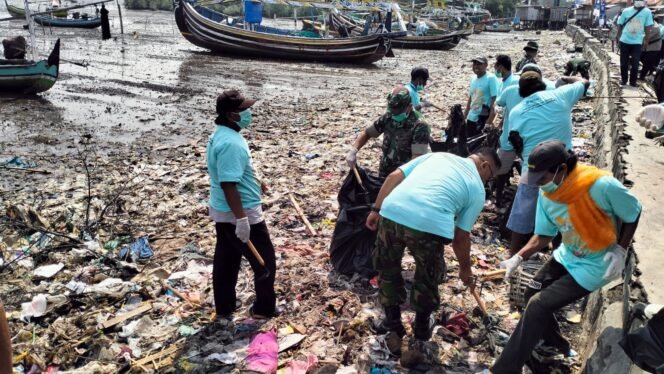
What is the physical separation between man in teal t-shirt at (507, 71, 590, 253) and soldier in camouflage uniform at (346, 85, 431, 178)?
819 millimetres

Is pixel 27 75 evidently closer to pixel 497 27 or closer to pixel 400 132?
pixel 400 132

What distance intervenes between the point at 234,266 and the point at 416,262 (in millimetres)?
1494

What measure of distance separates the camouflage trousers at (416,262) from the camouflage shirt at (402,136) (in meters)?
1.46

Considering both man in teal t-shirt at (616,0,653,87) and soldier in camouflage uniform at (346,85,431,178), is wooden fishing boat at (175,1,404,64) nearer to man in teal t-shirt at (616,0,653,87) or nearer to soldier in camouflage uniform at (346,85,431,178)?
man in teal t-shirt at (616,0,653,87)

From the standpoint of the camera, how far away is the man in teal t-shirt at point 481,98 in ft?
20.8

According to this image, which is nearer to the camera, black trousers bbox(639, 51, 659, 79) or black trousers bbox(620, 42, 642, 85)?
black trousers bbox(620, 42, 642, 85)

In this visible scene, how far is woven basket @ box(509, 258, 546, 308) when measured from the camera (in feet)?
12.4

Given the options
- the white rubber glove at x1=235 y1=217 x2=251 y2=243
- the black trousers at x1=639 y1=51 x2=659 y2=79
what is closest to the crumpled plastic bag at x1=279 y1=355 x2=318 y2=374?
the white rubber glove at x1=235 y1=217 x2=251 y2=243

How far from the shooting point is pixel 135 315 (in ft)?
12.7

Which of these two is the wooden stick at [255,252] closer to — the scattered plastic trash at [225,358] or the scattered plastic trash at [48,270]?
the scattered plastic trash at [225,358]

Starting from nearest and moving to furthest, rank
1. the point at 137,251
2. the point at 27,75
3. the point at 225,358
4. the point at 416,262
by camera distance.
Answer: the point at 416,262, the point at 225,358, the point at 137,251, the point at 27,75

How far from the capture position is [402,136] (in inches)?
172

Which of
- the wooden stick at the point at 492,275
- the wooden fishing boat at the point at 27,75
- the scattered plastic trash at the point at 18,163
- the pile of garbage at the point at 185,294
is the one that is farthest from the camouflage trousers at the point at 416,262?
the wooden fishing boat at the point at 27,75

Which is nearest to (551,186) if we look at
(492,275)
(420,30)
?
(492,275)
